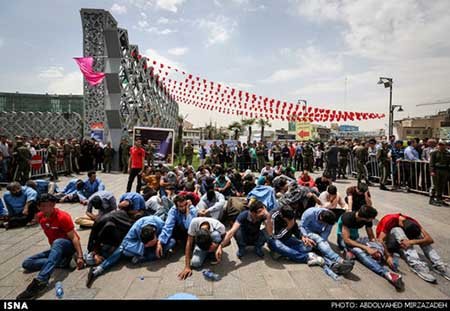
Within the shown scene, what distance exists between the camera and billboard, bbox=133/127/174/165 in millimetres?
11867

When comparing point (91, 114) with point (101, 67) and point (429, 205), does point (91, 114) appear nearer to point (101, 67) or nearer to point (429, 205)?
point (101, 67)

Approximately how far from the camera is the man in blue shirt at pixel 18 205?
4766 mm

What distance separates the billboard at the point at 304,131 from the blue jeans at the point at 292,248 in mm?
15014

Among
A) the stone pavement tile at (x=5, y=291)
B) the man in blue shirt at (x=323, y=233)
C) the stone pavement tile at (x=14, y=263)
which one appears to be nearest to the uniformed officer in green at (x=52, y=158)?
the stone pavement tile at (x=14, y=263)

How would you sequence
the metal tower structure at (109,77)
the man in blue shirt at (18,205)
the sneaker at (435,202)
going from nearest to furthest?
the man in blue shirt at (18,205)
the sneaker at (435,202)
the metal tower structure at (109,77)

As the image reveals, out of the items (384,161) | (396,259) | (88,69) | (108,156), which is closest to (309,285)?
(396,259)

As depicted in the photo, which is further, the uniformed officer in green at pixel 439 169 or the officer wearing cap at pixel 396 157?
the officer wearing cap at pixel 396 157

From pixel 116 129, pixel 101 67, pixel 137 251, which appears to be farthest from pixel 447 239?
pixel 101 67

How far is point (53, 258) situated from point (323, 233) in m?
3.82

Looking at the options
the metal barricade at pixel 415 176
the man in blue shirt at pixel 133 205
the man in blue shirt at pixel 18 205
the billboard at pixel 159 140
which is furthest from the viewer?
the billboard at pixel 159 140

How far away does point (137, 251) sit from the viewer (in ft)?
11.1

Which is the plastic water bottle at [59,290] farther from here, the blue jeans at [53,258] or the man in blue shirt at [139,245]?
the man in blue shirt at [139,245]

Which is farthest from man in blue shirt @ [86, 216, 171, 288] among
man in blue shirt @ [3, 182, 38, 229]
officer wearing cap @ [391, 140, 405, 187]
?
officer wearing cap @ [391, 140, 405, 187]

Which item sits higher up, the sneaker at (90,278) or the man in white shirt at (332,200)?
the man in white shirt at (332,200)
